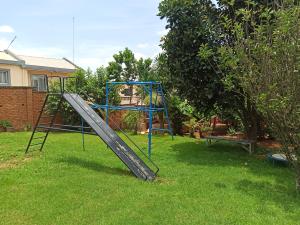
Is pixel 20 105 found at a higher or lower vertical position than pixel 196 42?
lower

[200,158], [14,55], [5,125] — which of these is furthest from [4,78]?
[200,158]

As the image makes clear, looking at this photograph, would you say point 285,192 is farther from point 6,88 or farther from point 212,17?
point 6,88

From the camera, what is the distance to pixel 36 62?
2339 centimetres

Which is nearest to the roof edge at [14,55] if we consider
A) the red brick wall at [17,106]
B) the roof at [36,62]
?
the roof at [36,62]

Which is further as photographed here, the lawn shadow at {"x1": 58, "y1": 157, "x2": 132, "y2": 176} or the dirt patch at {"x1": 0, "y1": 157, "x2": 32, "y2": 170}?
the dirt patch at {"x1": 0, "y1": 157, "x2": 32, "y2": 170}

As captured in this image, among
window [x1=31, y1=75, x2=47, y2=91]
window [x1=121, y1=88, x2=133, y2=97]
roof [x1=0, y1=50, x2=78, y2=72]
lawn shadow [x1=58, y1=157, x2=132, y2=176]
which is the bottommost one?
lawn shadow [x1=58, y1=157, x2=132, y2=176]

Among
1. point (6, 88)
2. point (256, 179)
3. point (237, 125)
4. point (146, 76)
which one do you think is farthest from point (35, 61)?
point (256, 179)

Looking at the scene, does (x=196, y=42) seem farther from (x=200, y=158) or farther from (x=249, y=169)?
(x=249, y=169)

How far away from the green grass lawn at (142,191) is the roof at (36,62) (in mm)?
12431

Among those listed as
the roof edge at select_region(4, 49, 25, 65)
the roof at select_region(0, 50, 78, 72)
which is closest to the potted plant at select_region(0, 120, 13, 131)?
the roof at select_region(0, 50, 78, 72)

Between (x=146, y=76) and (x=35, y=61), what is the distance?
9.50m

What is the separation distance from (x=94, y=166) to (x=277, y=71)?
176 inches

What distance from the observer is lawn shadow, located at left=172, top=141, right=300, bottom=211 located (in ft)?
21.0

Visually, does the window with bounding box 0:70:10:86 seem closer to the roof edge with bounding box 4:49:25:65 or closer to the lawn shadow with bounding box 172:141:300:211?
the roof edge with bounding box 4:49:25:65
